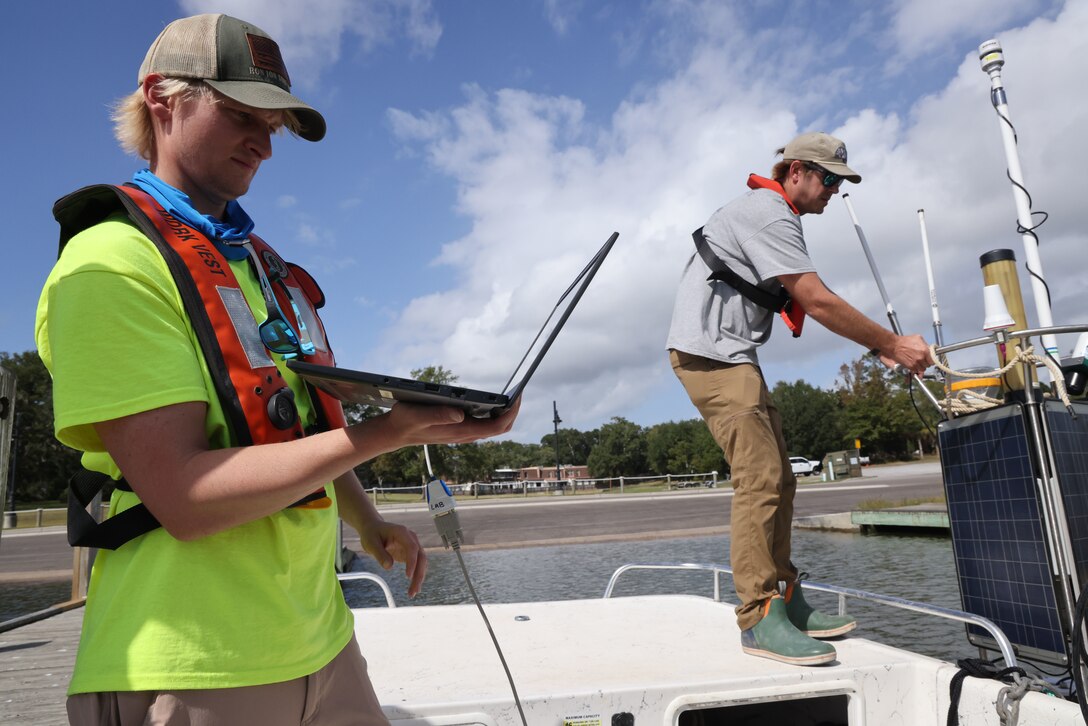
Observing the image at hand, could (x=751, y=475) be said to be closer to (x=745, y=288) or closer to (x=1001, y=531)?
(x=745, y=288)

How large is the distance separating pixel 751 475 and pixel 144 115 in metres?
2.66

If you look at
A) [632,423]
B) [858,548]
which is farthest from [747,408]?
[632,423]

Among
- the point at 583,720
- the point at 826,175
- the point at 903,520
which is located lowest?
the point at 903,520

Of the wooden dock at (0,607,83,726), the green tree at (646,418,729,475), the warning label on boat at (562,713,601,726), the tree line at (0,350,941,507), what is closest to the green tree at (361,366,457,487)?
the tree line at (0,350,941,507)

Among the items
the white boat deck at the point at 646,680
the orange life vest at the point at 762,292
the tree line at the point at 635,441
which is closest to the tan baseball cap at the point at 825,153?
the orange life vest at the point at 762,292

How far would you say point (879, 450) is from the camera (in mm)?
79938

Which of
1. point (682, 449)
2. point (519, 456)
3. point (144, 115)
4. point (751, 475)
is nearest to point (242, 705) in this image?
point (144, 115)

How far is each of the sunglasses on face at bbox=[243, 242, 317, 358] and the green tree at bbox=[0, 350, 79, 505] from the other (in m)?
62.2

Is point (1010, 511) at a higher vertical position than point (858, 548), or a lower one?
higher

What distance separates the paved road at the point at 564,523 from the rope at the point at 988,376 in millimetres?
14056

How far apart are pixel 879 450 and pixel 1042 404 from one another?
84.8 m

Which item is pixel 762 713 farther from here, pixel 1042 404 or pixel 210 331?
pixel 210 331

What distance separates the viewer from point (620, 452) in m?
102

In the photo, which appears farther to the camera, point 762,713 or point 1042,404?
point 762,713
